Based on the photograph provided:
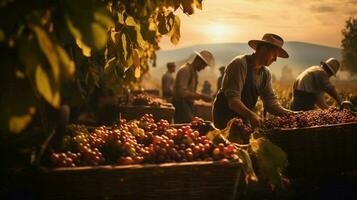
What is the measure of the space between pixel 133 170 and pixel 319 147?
116 inches

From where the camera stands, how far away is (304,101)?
7.91 m

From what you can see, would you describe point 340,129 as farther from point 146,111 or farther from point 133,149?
point 146,111

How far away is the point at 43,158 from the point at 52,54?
1615mm

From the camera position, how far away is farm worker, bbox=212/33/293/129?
501 cm

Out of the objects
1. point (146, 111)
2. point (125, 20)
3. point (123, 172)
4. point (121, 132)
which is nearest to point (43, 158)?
point (123, 172)

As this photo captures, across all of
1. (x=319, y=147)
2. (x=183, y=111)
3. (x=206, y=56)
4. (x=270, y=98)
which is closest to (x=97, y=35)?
(x=319, y=147)

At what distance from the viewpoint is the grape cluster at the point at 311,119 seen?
4.69m

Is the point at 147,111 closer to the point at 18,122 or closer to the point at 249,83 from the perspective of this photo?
the point at 249,83

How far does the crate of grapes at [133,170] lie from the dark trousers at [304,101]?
523 centimetres

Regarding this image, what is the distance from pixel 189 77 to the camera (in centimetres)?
815

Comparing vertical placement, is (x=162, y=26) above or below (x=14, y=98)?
above

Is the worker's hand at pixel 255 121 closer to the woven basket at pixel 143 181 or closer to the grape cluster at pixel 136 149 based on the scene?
the grape cluster at pixel 136 149

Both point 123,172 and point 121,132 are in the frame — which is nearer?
point 123,172

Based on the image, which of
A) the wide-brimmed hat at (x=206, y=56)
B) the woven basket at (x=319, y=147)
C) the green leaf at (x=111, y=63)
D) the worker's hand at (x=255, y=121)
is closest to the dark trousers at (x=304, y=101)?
the wide-brimmed hat at (x=206, y=56)
